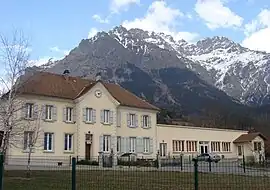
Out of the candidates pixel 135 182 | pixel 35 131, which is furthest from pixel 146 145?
pixel 135 182

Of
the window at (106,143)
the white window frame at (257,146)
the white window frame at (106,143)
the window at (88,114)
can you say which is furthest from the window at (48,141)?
the white window frame at (257,146)

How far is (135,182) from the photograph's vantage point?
1969 centimetres

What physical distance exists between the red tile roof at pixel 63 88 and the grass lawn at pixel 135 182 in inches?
849

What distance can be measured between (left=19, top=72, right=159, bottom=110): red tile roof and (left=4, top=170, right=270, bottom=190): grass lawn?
21.6m

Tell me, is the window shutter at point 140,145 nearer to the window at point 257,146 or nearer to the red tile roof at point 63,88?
the red tile roof at point 63,88

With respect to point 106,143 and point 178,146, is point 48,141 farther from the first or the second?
point 178,146

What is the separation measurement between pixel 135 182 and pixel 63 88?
31.4m

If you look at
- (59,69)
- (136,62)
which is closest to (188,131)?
(59,69)

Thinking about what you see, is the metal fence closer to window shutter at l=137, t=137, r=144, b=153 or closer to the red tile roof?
the red tile roof

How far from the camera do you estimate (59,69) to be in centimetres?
16488

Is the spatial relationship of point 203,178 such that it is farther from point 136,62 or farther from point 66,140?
point 136,62

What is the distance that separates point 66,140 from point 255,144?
110ft

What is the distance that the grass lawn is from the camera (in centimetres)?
1798

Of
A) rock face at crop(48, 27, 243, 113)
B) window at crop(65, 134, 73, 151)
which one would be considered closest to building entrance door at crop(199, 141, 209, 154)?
window at crop(65, 134, 73, 151)
